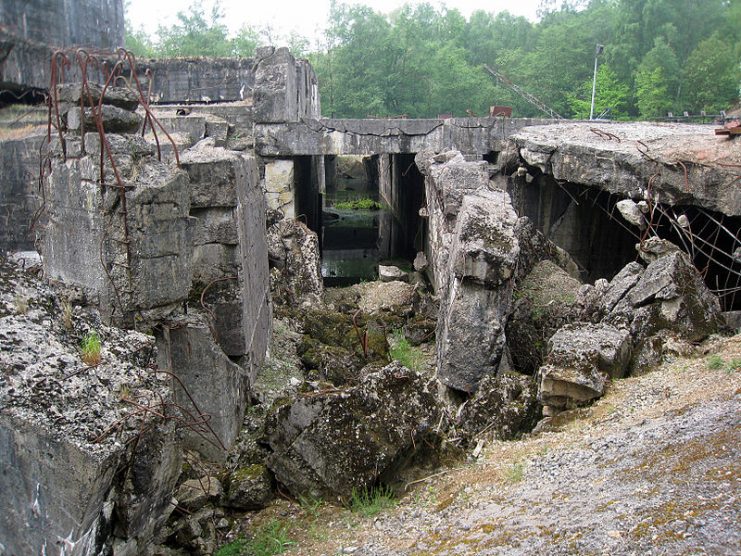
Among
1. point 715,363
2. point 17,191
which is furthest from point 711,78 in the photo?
point 715,363

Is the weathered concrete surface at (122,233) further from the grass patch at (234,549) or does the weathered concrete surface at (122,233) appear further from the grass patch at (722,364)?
the grass patch at (722,364)

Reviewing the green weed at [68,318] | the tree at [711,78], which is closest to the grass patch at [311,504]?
the green weed at [68,318]

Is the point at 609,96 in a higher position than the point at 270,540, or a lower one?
higher

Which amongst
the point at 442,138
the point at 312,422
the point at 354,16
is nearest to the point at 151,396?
the point at 312,422

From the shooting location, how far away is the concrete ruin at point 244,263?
3.13 metres

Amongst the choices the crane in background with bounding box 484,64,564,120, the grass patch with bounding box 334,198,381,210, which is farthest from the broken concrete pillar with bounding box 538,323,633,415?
the grass patch with bounding box 334,198,381,210

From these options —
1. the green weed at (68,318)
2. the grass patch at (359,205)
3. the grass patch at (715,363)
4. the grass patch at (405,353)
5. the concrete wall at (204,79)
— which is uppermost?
the concrete wall at (204,79)

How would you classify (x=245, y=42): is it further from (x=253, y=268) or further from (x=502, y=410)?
(x=502, y=410)

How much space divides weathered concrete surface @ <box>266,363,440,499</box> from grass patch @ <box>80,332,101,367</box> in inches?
56.2

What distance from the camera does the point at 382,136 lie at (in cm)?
1249

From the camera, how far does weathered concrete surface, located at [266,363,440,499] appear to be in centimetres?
431

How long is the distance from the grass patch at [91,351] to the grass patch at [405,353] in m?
4.86

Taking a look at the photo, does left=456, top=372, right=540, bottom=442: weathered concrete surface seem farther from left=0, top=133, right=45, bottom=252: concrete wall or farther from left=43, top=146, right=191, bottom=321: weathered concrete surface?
left=0, top=133, right=45, bottom=252: concrete wall

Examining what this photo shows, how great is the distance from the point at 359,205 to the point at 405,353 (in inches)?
701
